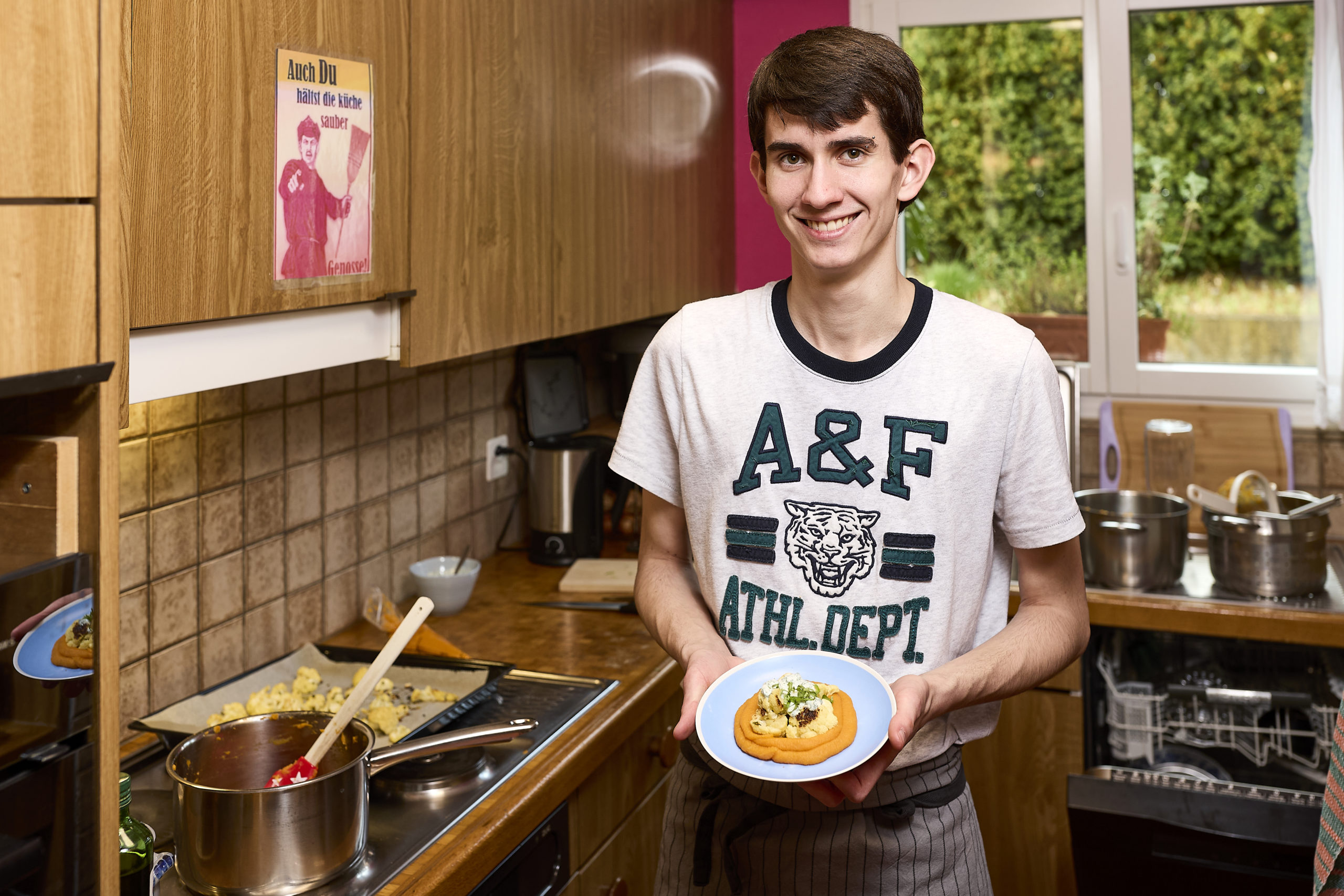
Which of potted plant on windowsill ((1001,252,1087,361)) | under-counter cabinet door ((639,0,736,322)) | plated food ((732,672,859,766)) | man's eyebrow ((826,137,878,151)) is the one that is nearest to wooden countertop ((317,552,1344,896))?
plated food ((732,672,859,766))

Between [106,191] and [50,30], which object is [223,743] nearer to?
[106,191]

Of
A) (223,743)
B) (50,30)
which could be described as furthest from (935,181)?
(50,30)

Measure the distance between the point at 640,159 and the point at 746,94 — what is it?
1073 millimetres

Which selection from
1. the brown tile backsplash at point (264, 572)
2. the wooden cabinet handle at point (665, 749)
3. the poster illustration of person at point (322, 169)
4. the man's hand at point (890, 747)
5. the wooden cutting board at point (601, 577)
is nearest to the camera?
the man's hand at point (890, 747)

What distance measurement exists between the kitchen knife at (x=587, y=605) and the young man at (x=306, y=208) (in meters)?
1.03

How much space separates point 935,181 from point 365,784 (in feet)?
8.44

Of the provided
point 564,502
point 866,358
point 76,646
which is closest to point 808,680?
point 866,358

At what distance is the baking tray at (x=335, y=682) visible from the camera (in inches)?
62.0

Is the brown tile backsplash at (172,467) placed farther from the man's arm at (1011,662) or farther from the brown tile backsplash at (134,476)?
the man's arm at (1011,662)

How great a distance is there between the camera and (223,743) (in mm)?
1343

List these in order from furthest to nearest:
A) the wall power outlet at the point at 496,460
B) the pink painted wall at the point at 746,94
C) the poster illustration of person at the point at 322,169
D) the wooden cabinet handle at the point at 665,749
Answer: the pink painted wall at the point at 746,94, the wall power outlet at the point at 496,460, the wooden cabinet handle at the point at 665,749, the poster illustration of person at the point at 322,169

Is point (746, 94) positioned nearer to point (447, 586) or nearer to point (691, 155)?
point (691, 155)

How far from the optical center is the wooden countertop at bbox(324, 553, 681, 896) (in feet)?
4.50

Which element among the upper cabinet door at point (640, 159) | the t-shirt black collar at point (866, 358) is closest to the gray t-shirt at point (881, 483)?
the t-shirt black collar at point (866, 358)
